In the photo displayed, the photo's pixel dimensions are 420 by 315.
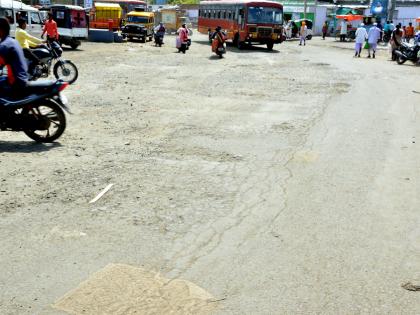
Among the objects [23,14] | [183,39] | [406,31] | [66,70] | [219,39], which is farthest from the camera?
[406,31]

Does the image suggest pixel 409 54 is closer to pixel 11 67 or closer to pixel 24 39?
pixel 24 39

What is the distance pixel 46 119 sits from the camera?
7.43 meters

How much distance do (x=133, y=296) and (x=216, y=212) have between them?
5.67 ft

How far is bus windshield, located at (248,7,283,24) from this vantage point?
97.4ft

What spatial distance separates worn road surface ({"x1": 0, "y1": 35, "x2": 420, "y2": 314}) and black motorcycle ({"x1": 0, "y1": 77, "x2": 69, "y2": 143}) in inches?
12.5

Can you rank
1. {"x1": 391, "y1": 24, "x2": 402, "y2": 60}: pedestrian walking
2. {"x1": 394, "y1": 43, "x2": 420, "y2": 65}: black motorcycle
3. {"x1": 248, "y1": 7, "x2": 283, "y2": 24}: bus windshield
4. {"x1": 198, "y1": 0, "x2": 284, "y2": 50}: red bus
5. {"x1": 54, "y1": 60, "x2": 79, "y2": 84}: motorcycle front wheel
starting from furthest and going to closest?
{"x1": 248, "y1": 7, "x2": 283, "y2": 24}: bus windshield
{"x1": 198, "y1": 0, "x2": 284, "y2": 50}: red bus
{"x1": 391, "y1": 24, "x2": 402, "y2": 60}: pedestrian walking
{"x1": 394, "y1": 43, "x2": 420, "y2": 65}: black motorcycle
{"x1": 54, "y1": 60, "x2": 79, "y2": 84}: motorcycle front wheel

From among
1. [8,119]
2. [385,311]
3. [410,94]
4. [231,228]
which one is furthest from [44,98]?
[410,94]

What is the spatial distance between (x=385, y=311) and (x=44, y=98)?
5.63 m

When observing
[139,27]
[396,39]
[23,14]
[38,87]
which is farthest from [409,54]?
[38,87]

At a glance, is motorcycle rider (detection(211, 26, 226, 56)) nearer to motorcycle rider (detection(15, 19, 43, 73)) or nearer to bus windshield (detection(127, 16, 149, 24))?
motorcycle rider (detection(15, 19, 43, 73))

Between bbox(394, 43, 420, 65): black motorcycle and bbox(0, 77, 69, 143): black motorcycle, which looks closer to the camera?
bbox(0, 77, 69, 143): black motorcycle

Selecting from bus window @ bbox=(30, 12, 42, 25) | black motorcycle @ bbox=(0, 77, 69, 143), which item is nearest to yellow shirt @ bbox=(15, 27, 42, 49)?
black motorcycle @ bbox=(0, 77, 69, 143)

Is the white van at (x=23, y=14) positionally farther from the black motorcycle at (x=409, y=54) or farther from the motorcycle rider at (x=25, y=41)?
the black motorcycle at (x=409, y=54)

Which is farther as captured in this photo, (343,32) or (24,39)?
(343,32)
